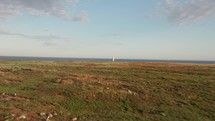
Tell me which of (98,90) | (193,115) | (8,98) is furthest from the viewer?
(98,90)

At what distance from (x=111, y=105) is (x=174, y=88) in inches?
546

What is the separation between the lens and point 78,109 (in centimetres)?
2528

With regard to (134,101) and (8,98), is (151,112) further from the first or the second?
(8,98)

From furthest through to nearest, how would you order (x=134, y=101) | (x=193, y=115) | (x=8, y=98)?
1. (x=134, y=101)
2. (x=8, y=98)
3. (x=193, y=115)

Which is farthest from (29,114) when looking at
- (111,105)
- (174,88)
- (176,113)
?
(174,88)

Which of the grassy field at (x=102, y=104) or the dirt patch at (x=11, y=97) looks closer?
the grassy field at (x=102, y=104)

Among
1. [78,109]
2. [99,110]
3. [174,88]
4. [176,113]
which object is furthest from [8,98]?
[174,88]

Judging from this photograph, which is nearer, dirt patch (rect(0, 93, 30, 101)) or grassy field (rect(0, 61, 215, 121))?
grassy field (rect(0, 61, 215, 121))

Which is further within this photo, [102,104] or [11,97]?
[11,97]

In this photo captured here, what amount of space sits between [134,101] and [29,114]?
1164cm

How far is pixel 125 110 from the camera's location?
25922 mm

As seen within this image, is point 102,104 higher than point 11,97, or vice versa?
point 11,97

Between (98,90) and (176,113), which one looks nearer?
(176,113)

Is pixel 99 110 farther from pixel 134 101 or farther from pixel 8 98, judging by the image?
pixel 8 98
